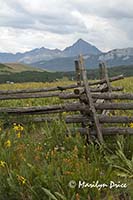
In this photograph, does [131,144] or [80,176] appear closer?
[80,176]

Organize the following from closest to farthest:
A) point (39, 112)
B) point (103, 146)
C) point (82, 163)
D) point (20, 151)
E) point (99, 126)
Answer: point (82, 163)
point (20, 151)
point (103, 146)
point (99, 126)
point (39, 112)

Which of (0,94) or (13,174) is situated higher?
(0,94)

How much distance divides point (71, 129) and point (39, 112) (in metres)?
2.38

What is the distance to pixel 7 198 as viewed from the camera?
15.6 feet

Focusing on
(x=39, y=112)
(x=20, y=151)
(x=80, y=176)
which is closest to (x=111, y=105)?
(x=20, y=151)

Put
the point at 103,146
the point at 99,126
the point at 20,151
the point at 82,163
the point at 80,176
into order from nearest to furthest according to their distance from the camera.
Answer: the point at 80,176 < the point at 82,163 < the point at 20,151 < the point at 103,146 < the point at 99,126

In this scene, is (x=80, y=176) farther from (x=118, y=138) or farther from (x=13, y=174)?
(x=118, y=138)

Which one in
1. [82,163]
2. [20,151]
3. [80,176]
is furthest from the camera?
[20,151]

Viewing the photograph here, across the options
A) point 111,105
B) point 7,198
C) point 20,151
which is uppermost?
point 111,105

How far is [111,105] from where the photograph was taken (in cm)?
667

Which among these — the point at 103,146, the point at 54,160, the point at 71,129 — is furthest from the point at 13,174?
the point at 71,129

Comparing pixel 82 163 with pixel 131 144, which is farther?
pixel 131 144

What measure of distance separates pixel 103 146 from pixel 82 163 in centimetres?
131

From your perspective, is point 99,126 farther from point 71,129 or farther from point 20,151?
point 20,151
